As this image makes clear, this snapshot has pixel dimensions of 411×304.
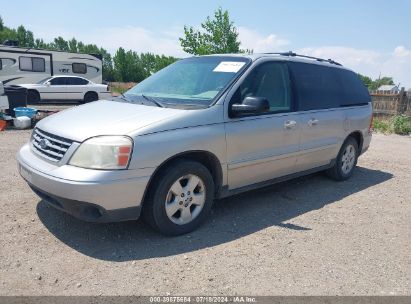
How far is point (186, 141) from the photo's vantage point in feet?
12.3

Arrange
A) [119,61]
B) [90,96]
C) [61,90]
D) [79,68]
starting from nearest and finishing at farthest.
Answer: [61,90]
[90,96]
[79,68]
[119,61]

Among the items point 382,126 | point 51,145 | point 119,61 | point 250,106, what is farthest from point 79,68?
point 119,61

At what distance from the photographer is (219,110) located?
407cm

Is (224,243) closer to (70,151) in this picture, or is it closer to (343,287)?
(343,287)

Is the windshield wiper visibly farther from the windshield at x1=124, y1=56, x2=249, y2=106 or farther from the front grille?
the front grille

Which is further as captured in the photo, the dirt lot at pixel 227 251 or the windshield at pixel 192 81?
the windshield at pixel 192 81

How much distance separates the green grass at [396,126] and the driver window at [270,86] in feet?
33.3

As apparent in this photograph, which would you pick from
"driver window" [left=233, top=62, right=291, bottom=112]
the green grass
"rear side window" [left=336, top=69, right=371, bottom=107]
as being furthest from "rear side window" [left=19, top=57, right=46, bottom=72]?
"driver window" [left=233, top=62, right=291, bottom=112]

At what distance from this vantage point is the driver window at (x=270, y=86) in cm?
442

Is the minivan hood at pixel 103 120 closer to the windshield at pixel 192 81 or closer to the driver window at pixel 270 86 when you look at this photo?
the windshield at pixel 192 81

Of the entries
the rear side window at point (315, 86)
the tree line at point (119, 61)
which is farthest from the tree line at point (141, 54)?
the rear side window at point (315, 86)

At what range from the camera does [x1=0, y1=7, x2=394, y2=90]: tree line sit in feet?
65.2

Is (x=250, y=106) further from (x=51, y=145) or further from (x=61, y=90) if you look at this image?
(x=61, y=90)

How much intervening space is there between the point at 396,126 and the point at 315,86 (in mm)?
9556
